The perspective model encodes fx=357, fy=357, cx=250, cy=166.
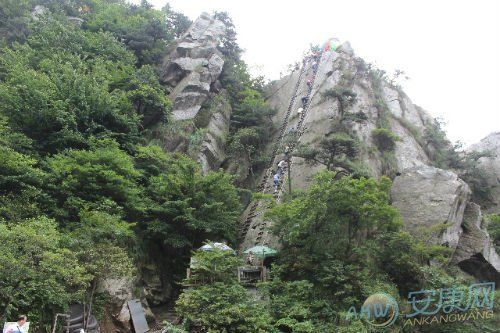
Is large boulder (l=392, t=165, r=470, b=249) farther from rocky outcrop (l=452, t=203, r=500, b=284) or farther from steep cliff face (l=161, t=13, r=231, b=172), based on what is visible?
steep cliff face (l=161, t=13, r=231, b=172)

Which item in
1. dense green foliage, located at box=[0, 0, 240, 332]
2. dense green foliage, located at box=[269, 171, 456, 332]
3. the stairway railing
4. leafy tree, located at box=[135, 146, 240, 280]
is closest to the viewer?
dense green foliage, located at box=[0, 0, 240, 332]

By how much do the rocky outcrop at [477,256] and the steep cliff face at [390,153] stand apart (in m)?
0.03

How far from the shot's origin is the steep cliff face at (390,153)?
18281 millimetres

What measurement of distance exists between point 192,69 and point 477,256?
21.1m

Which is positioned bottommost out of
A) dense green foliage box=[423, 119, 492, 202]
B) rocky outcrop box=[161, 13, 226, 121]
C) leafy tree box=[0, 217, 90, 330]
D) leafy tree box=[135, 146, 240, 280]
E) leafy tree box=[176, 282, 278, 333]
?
leafy tree box=[176, 282, 278, 333]

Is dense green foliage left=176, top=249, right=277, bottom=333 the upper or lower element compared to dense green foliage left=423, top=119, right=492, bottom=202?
lower

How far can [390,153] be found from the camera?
72.6 ft

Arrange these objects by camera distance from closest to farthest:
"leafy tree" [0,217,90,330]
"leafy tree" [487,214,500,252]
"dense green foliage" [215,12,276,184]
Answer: "leafy tree" [0,217,90,330] < "leafy tree" [487,214,500,252] < "dense green foliage" [215,12,276,184]

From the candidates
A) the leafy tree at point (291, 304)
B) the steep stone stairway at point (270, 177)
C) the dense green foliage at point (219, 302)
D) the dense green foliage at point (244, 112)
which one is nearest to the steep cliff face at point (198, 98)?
the dense green foliage at point (244, 112)

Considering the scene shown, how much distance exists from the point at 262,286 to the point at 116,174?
23.1ft

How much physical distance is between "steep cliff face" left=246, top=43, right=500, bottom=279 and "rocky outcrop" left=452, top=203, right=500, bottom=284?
31mm

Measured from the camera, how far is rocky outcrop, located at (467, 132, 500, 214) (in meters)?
25.4

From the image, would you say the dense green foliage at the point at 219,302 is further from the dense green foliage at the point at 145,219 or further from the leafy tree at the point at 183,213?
the leafy tree at the point at 183,213

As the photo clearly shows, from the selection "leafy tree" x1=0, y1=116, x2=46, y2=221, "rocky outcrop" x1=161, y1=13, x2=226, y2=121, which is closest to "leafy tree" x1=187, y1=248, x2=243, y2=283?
"leafy tree" x1=0, y1=116, x2=46, y2=221
